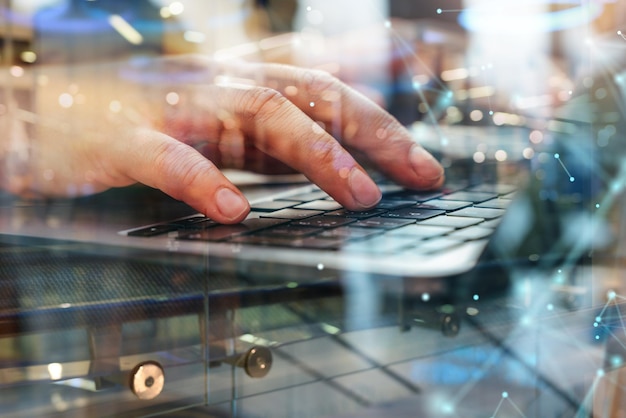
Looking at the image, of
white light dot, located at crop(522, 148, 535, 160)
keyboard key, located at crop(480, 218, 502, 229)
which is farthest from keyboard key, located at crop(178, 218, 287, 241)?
white light dot, located at crop(522, 148, 535, 160)

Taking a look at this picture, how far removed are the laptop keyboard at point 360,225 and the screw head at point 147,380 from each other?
0.53 ft

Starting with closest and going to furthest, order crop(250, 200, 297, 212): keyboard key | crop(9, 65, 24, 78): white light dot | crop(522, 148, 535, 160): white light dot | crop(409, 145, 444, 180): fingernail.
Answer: crop(9, 65, 24, 78): white light dot < crop(250, 200, 297, 212): keyboard key < crop(409, 145, 444, 180): fingernail < crop(522, 148, 535, 160): white light dot

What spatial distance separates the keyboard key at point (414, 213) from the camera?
0.90m

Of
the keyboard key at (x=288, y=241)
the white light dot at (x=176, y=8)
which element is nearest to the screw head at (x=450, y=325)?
the keyboard key at (x=288, y=241)

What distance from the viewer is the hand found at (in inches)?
30.0

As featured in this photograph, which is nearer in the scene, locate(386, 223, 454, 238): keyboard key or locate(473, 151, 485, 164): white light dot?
locate(386, 223, 454, 238): keyboard key

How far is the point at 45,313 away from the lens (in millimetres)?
746

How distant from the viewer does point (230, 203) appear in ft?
2.67

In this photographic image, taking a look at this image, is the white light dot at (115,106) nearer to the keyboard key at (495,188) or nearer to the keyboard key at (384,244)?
the keyboard key at (384,244)

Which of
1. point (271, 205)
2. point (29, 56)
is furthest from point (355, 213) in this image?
point (29, 56)

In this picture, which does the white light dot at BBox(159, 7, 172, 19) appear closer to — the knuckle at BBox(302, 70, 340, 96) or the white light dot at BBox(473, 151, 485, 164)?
the knuckle at BBox(302, 70, 340, 96)

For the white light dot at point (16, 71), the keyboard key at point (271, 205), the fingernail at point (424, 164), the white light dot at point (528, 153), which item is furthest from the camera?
the white light dot at point (528, 153)

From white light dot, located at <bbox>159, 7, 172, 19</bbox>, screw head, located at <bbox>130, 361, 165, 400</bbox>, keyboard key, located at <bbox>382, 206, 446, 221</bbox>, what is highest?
white light dot, located at <bbox>159, 7, 172, 19</bbox>

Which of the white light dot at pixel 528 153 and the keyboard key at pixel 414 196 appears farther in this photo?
the white light dot at pixel 528 153
